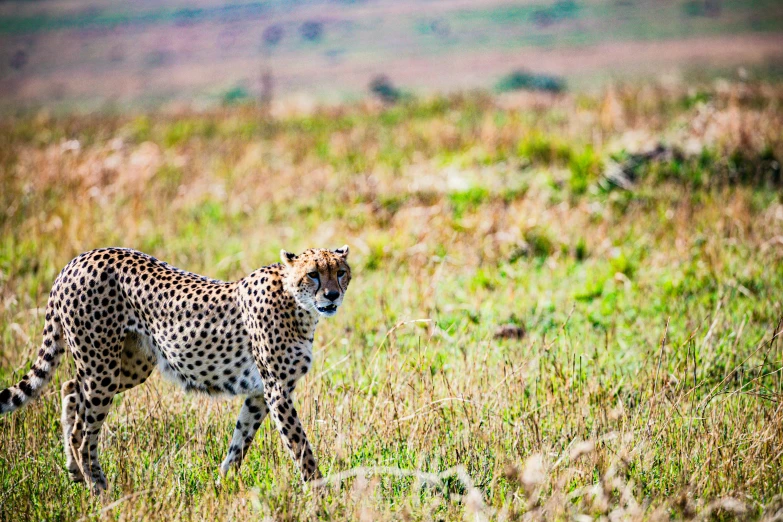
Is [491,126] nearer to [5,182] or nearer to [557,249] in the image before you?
[557,249]

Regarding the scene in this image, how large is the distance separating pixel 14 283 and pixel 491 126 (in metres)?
7.34

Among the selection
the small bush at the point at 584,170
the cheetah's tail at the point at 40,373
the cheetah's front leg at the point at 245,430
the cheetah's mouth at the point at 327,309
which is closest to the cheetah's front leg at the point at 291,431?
the cheetah's front leg at the point at 245,430

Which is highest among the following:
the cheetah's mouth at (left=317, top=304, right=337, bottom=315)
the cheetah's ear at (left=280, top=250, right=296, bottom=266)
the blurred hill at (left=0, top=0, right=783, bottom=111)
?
the cheetah's ear at (left=280, top=250, right=296, bottom=266)

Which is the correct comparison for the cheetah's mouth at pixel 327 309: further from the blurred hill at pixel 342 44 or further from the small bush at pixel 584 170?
the blurred hill at pixel 342 44

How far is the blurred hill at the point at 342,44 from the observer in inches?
1895

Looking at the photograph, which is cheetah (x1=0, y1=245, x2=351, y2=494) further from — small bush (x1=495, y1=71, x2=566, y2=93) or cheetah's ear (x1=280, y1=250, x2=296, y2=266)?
small bush (x1=495, y1=71, x2=566, y2=93)

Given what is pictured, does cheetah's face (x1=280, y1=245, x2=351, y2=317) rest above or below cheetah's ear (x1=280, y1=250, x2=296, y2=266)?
below

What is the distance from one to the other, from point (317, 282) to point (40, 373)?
1.39 metres

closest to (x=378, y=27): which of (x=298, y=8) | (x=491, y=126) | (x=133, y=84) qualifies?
(x=298, y=8)

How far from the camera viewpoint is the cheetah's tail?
12.6 ft

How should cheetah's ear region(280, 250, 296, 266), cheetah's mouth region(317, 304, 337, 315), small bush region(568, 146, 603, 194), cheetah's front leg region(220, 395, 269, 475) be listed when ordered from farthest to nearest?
small bush region(568, 146, 603, 194)
cheetah's front leg region(220, 395, 269, 475)
cheetah's ear region(280, 250, 296, 266)
cheetah's mouth region(317, 304, 337, 315)

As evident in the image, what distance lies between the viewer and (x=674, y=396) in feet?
14.6

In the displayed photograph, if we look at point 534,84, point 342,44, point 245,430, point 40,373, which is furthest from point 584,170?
point 342,44

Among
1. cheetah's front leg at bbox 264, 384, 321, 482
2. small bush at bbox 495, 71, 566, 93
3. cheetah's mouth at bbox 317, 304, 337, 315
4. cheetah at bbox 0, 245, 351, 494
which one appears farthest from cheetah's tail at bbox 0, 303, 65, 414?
small bush at bbox 495, 71, 566, 93
